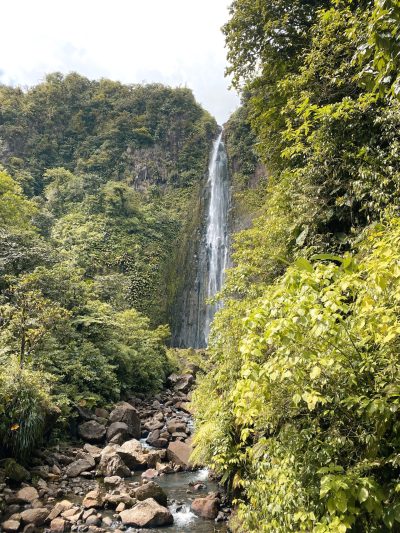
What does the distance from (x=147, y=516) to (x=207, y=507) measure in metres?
1.18

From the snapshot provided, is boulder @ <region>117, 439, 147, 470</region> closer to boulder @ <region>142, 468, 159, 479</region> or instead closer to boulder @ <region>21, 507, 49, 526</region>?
boulder @ <region>142, 468, 159, 479</region>

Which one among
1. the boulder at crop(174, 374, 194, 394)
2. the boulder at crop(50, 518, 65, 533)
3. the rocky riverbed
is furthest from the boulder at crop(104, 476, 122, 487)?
the boulder at crop(174, 374, 194, 394)

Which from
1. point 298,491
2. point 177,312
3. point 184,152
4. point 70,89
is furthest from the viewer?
point 70,89

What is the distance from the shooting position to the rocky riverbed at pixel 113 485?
741 cm

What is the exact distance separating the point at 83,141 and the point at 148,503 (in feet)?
138

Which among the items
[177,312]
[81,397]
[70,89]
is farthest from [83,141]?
[81,397]

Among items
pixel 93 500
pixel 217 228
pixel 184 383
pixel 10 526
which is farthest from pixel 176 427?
pixel 217 228

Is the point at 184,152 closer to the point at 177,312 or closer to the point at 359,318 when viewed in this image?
the point at 177,312

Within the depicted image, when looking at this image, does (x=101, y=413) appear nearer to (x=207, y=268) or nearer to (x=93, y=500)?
(x=93, y=500)

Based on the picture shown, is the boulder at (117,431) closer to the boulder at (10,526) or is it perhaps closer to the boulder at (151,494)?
the boulder at (151,494)

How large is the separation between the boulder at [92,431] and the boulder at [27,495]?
394 centimetres

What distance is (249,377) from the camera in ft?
10.9

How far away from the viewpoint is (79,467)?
32.6 feet

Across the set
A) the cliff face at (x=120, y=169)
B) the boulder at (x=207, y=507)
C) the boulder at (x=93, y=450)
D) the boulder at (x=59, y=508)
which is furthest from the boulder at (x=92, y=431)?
the cliff face at (x=120, y=169)
